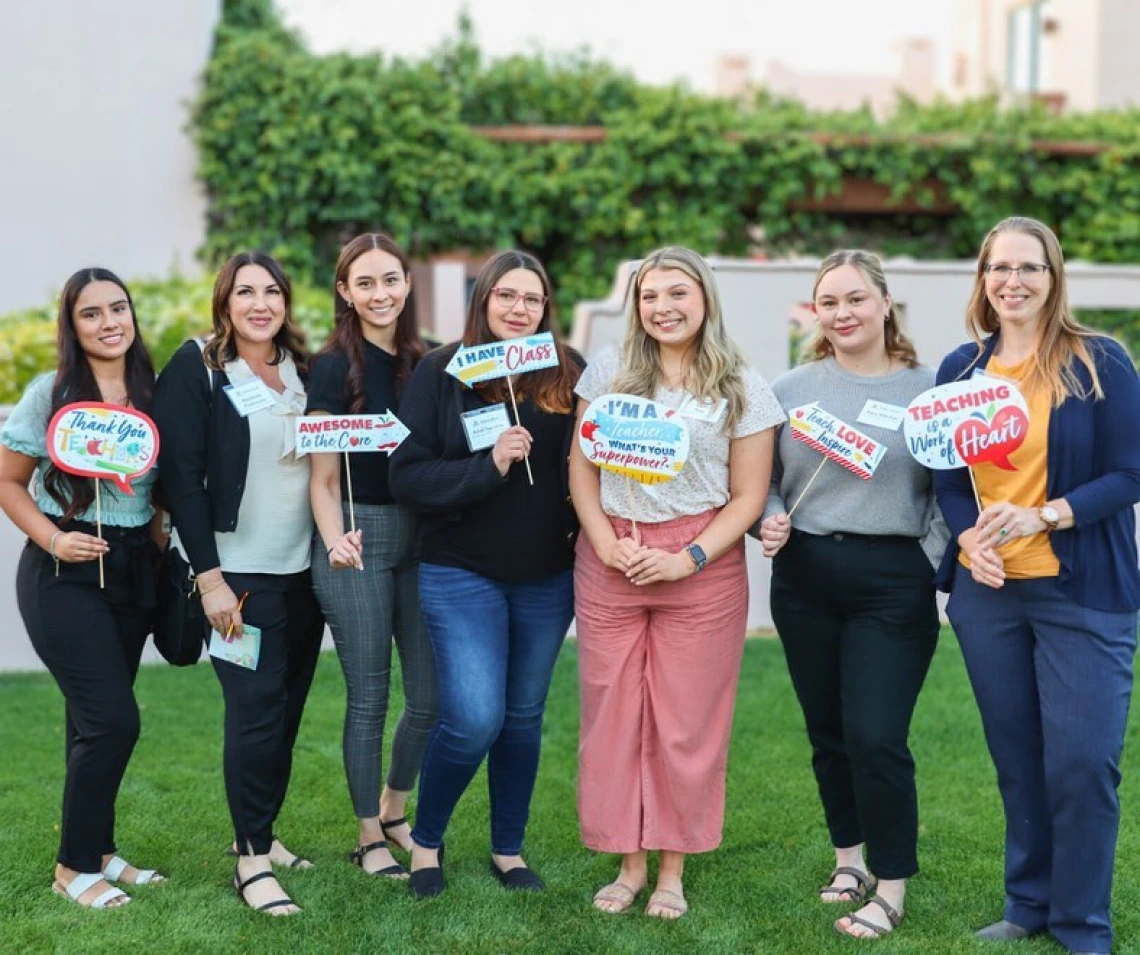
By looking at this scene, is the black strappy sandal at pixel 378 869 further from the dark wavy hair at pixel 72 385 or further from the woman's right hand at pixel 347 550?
the dark wavy hair at pixel 72 385

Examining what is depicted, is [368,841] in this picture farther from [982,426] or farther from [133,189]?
[133,189]

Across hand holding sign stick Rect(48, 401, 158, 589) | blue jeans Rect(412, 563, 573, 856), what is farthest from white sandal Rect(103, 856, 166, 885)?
hand holding sign stick Rect(48, 401, 158, 589)

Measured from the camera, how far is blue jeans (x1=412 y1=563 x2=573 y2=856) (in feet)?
12.2

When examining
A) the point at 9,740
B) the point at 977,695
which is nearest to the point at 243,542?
the point at 977,695

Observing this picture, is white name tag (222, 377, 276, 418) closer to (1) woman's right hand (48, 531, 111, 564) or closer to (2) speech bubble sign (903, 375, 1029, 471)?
(1) woman's right hand (48, 531, 111, 564)

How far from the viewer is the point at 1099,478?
3.29m

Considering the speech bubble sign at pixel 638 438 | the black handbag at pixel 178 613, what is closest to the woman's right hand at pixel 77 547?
the black handbag at pixel 178 613

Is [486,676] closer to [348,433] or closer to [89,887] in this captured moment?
[348,433]

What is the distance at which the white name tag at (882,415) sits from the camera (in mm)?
3553

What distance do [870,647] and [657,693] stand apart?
59 centimetres

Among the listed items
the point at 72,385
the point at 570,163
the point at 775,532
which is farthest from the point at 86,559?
the point at 570,163

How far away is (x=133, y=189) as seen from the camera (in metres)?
10.8

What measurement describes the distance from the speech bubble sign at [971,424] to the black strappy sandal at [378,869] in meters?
1.95

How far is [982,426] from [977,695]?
2.47 feet
